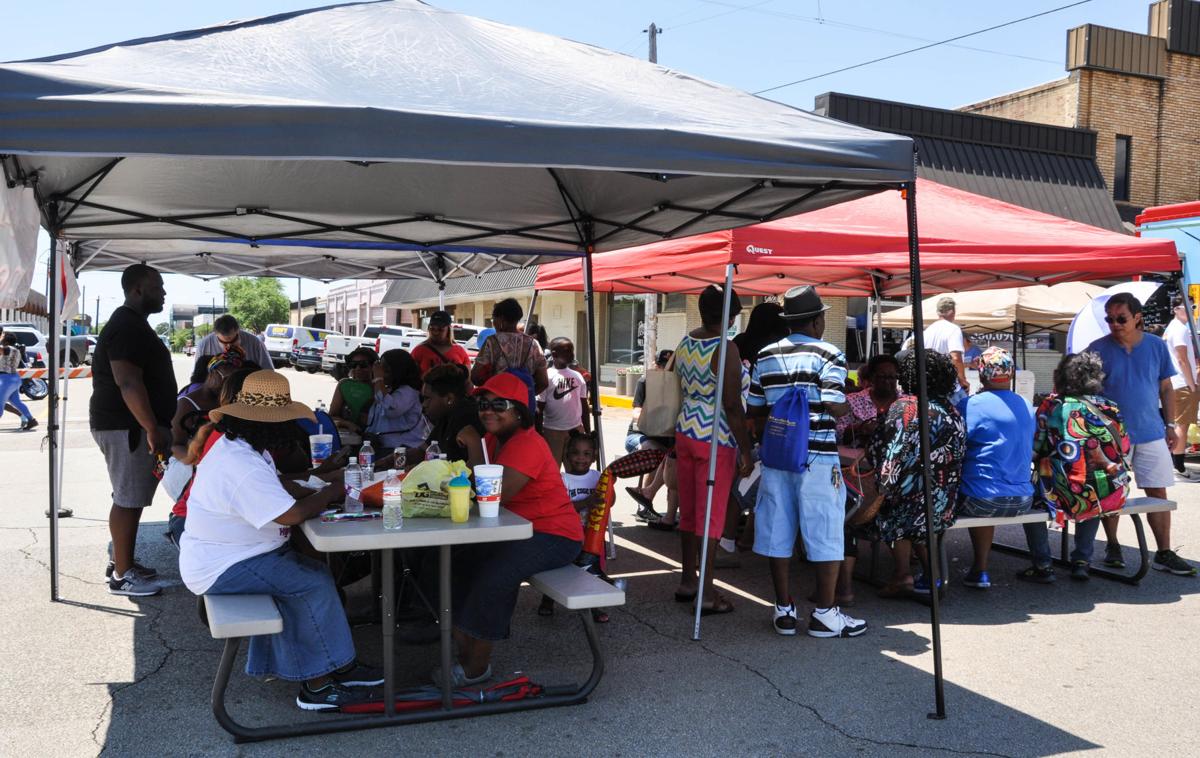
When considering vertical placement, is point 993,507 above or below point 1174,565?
above

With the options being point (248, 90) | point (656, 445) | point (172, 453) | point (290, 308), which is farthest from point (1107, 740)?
point (290, 308)

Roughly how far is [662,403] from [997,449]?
87.2 inches

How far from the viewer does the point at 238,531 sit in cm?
393

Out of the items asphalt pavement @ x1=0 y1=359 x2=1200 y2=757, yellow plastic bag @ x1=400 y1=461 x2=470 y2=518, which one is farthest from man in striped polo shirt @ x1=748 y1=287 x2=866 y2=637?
yellow plastic bag @ x1=400 y1=461 x2=470 y2=518

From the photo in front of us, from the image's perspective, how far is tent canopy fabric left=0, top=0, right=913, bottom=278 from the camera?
3.43 meters

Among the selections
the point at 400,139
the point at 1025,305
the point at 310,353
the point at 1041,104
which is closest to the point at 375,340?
the point at 310,353

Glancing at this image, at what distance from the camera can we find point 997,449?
602cm

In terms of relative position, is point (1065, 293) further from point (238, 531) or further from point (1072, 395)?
point (238, 531)

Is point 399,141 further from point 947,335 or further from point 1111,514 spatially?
point 947,335

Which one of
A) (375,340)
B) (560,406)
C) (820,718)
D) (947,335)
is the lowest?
(820,718)

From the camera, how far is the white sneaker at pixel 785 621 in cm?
528

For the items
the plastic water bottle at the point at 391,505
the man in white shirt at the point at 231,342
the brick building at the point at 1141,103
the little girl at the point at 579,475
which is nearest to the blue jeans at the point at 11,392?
the man in white shirt at the point at 231,342

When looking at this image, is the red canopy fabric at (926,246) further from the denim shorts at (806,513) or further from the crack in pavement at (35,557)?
the crack in pavement at (35,557)

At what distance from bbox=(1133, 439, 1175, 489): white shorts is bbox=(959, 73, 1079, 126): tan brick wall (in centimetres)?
2123
